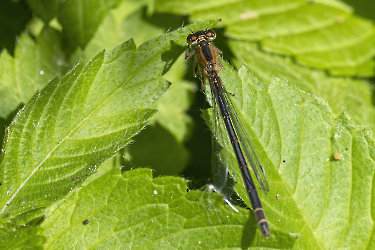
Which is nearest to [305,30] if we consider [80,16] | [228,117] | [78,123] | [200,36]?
[200,36]

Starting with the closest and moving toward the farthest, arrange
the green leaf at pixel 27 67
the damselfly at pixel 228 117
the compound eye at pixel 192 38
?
the damselfly at pixel 228 117
the green leaf at pixel 27 67
the compound eye at pixel 192 38

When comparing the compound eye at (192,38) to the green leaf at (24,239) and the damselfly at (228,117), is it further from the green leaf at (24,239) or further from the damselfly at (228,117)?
the green leaf at (24,239)

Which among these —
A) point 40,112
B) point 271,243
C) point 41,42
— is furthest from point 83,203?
point 41,42

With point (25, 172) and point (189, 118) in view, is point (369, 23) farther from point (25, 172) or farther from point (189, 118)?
point (25, 172)

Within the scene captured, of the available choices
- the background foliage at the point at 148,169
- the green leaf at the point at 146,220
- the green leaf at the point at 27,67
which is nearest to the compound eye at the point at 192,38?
the background foliage at the point at 148,169

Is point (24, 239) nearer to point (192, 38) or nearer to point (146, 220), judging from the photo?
point (146, 220)

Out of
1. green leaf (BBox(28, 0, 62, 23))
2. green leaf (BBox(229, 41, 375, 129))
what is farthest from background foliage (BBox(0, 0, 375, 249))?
green leaf (BBox(229, 41, 375, 129))
